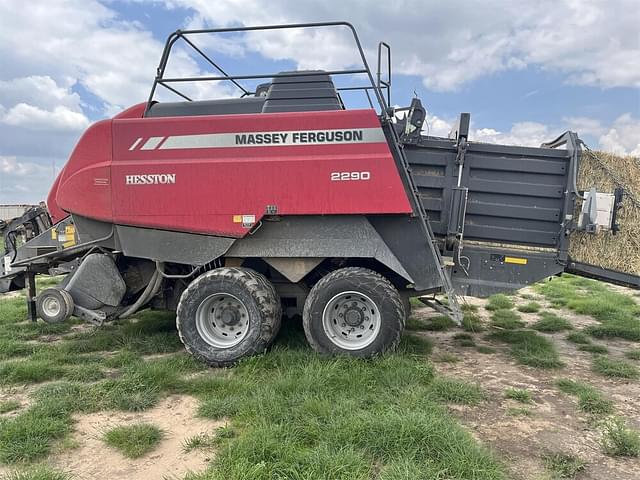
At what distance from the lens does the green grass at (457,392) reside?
4137 millimetres

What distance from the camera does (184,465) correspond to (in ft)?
10.5

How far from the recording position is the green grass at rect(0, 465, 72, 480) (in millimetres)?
2986

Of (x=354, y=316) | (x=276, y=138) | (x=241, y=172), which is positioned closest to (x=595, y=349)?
(x=354, y=316)

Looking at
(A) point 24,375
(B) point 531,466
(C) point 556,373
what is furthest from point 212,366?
(C) point 556,373

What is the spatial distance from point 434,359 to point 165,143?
376cm

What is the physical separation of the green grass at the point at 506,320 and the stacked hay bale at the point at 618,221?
1854mm

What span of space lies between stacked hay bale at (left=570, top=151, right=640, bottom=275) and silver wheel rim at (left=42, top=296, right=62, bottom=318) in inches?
224

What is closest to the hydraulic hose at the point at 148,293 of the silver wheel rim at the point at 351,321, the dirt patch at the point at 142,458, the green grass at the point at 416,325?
the dirt patch at the point at 142,458

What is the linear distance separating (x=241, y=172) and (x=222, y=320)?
5.27 ft

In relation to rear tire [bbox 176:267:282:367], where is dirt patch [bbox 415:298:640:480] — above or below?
below

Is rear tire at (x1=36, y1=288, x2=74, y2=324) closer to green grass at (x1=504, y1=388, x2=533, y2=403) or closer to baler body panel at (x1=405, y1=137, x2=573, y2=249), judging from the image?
baler body panel at (x1=405, y1=137, x2=573, y2=249)

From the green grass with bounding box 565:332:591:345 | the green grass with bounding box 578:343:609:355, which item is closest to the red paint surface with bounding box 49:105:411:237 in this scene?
the green grass with bounding box 578:343:609:355

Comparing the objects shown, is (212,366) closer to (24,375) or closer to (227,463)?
(24,375)

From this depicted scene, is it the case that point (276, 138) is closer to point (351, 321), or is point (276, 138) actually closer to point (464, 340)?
point (351, 321)
